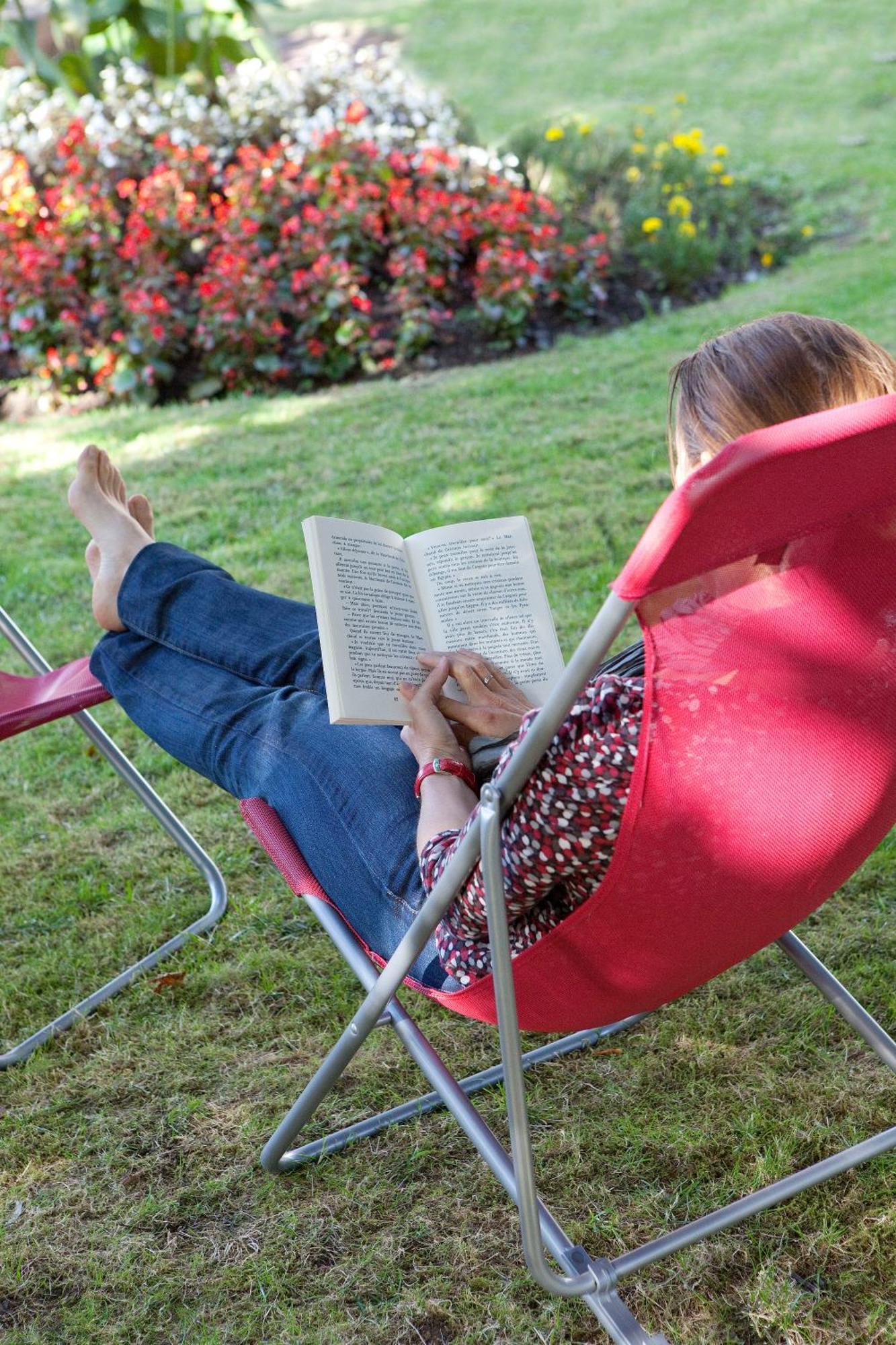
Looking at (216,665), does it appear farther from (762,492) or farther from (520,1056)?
Answer: (762,492)

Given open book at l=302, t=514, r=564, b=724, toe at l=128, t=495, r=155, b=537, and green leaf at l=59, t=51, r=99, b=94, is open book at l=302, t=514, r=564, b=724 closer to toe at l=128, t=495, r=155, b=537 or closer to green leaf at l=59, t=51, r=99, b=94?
toe at l=128, t=495, r=155, b=537

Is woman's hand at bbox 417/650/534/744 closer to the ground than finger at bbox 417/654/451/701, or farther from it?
closer to the ground

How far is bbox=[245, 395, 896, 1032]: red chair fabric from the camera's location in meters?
1.16

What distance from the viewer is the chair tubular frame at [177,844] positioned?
7.97 ft

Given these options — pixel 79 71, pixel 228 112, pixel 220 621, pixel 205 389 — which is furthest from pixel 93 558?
pixel 79 71

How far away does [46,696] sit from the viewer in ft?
8.24

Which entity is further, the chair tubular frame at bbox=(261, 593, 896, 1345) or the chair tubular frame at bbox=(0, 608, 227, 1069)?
the chair tubular frame at bbox=(0, 608, 227, 1069)

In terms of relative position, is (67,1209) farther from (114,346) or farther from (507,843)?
(114,346)

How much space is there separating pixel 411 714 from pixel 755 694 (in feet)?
2.18

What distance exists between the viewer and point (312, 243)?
6.40 m

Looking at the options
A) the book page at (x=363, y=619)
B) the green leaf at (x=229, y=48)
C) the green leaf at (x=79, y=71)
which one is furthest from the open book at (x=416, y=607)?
the green leaf at (x=229, y=48)

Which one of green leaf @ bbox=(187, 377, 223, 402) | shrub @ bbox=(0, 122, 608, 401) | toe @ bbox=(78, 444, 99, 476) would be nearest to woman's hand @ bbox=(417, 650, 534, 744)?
toe @ bbox=(78, 444, 99, 476)

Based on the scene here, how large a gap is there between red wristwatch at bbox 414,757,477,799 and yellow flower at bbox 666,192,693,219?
631 cm

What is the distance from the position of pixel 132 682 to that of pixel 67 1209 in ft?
2.92
